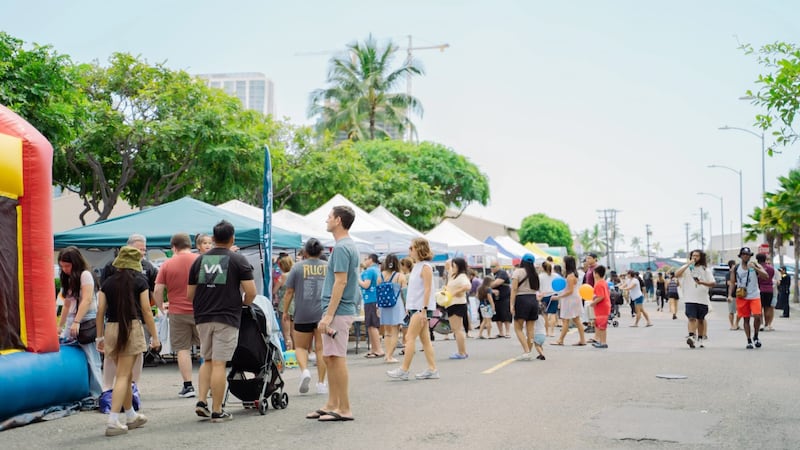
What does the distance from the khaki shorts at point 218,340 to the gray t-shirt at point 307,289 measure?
161 cm

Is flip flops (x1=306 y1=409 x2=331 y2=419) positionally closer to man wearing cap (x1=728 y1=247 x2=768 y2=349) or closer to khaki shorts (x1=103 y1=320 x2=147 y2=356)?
khaki shorts (x1=103 y1=320 x2=147 y2=356)

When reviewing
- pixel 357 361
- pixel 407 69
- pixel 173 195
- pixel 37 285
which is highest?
pixel 407 69

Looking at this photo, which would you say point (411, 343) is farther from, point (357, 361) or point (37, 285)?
point (37, 285)

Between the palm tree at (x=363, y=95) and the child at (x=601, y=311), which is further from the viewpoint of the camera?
the palm tree at (x=363, y=95)

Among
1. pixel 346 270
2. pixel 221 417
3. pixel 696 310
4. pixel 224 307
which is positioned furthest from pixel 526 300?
pixel 224 307

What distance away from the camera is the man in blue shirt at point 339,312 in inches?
312

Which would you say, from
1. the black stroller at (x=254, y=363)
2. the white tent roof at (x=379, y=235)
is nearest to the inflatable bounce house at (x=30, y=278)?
the black stroller at (x=254, y=363)

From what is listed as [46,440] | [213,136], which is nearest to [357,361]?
[46,440]

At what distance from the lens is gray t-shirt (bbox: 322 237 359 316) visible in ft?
26.1

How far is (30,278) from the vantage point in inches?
352

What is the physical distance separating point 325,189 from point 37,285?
86.7ft

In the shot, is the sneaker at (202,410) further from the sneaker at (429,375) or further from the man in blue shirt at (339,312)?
the sneaker at (429,375)

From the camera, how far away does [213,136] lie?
27188mm

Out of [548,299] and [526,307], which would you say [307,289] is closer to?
[526,307]
